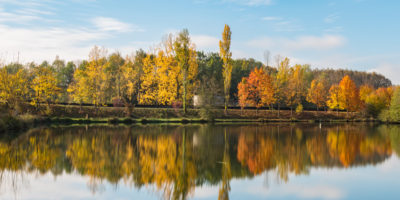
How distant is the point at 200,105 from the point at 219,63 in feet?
99.4

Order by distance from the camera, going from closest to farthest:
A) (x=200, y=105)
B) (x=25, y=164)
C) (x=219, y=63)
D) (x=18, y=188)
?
(x=18, y=188)
(x=25, y=164)
(x=200, y=105)
(x=219, y=63)

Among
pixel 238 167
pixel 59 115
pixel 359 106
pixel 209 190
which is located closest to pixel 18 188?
pixel 209 190

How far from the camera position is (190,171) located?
1498cm

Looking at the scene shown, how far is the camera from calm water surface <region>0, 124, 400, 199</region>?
12031 millimetres

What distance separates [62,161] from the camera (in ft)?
54.8

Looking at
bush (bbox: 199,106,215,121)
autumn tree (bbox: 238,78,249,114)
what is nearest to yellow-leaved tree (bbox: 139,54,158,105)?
bush (bbox: 199,106,215,121)

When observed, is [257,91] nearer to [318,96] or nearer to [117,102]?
[318,96]

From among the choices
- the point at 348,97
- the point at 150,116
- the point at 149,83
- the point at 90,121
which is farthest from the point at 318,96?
the point at 90,121

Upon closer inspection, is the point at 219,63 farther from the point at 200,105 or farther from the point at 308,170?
the point at 308,170

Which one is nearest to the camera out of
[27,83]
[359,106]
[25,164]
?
[25,164]

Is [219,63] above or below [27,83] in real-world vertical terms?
above

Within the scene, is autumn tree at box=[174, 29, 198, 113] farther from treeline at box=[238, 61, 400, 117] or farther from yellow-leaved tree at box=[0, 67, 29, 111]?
yellow-leaved tree at box=[0, 67, 29, 111]

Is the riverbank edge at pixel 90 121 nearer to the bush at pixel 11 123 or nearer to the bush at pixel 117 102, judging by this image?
the bush at pixel 11 123

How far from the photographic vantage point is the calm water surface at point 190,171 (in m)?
12.0
